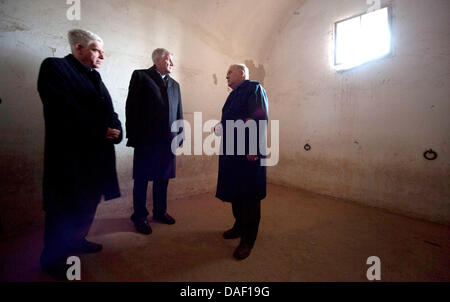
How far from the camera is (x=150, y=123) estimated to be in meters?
2.18

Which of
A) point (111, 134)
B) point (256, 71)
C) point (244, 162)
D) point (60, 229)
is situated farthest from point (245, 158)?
point (256, 71)

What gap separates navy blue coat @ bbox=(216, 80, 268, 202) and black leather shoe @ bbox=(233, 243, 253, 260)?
39cm

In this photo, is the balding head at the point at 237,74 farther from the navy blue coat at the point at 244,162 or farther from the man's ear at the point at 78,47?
the man's ear at the point at 78,47

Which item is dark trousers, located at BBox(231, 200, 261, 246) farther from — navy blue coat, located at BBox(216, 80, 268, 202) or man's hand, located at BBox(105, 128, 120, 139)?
man's hand, located at BBox(105, 128, 120, 139)

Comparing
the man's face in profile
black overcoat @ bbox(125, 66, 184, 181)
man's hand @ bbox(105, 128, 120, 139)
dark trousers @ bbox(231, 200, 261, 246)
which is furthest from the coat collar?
dark trousers @ bbox(231, 200, 261, 246)

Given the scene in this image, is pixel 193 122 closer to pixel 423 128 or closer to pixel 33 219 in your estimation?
pixel 33 219

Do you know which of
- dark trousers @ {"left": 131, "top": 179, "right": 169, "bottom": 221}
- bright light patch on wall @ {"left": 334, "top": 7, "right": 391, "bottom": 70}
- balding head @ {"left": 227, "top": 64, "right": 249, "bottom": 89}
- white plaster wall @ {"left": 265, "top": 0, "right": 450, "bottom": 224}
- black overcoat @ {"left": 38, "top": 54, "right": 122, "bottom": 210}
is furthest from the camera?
bright light patch on wall @ {"left": 334, "top": 7, "right": 391, "bottom": 70}

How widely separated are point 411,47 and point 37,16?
416 centimetres

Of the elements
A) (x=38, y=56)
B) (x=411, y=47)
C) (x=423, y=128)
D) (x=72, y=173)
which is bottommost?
(x=72, y=173)

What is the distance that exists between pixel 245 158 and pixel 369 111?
2299mm

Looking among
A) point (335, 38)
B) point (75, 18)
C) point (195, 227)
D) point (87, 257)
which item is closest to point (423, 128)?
point (335, 38)

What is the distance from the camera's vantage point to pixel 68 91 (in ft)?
4.59

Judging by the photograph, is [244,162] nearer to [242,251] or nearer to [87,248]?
[242,251]

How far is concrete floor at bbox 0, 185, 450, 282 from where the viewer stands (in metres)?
1.53
